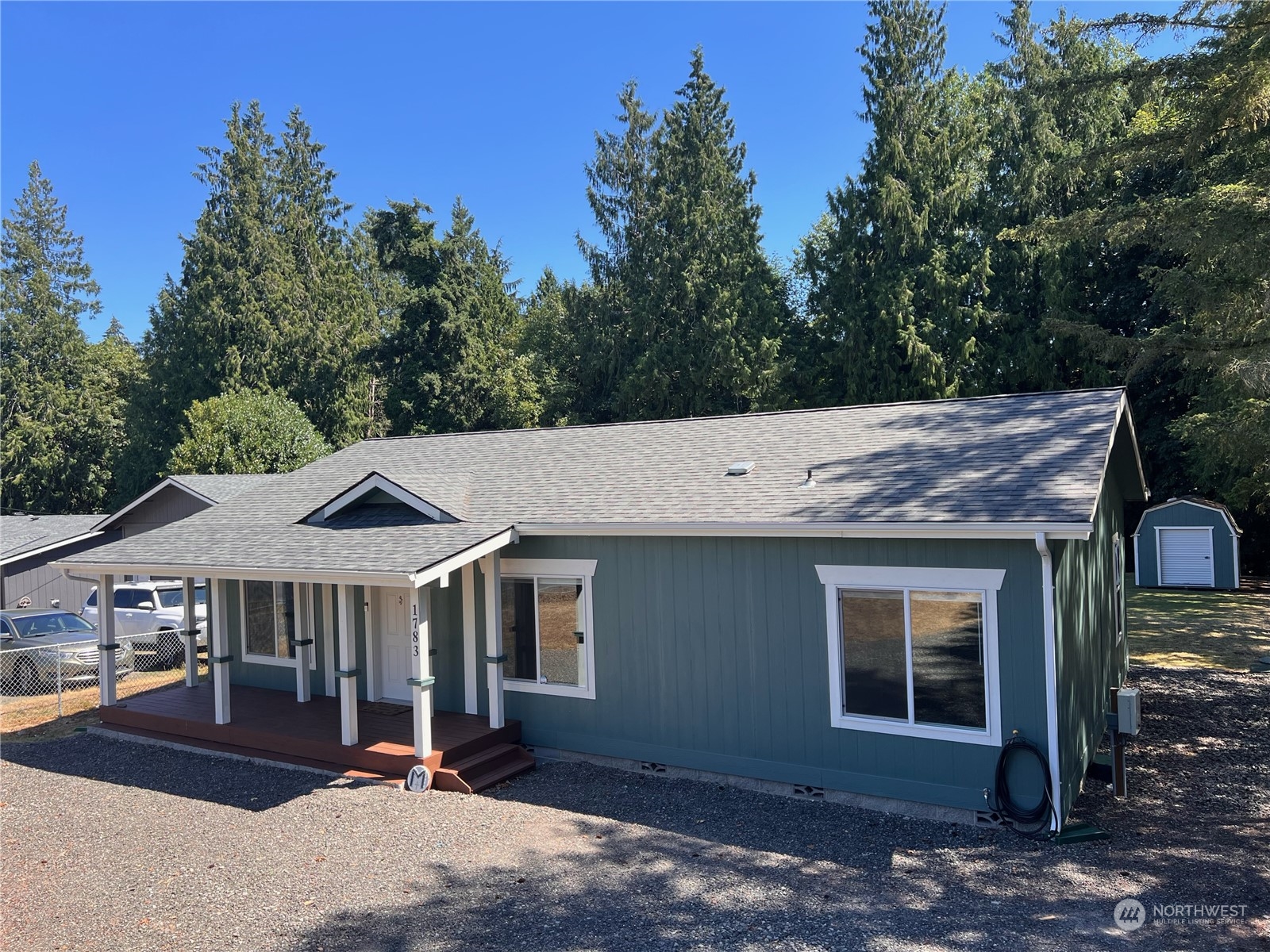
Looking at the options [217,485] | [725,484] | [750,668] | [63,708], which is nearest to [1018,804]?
[750,668]

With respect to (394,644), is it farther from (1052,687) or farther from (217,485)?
(217,485)

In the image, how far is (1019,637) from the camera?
7738 mm

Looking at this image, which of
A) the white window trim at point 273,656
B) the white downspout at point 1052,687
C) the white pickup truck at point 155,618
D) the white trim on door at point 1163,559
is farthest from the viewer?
the white trim on door at point 1163,559

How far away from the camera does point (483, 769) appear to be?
9.61 meters

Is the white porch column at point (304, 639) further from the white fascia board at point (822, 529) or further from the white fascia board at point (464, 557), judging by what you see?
the white fascia board at point (822, 529)

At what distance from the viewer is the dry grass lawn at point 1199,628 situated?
48.9ft

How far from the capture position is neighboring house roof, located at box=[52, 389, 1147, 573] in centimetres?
832

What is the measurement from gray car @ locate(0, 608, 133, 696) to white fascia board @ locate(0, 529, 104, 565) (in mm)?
4455

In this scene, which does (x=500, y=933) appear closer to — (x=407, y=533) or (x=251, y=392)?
(x=407, y=533)

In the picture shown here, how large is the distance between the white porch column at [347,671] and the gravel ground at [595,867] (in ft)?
2.74

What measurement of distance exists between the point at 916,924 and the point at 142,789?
8490 mm

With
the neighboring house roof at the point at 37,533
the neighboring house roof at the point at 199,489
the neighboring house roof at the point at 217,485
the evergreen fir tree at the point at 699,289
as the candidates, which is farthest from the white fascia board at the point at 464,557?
the evergreen fir tree at the point at 699,289

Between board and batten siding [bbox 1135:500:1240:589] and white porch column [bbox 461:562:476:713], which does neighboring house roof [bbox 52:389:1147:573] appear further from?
board and batten siding [bbox 1135:500:1240:589]

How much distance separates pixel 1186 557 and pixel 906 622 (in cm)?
1953
